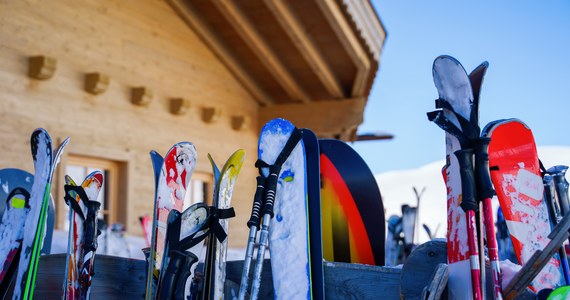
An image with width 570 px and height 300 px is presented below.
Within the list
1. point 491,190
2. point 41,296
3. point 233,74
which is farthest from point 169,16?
point 491,190

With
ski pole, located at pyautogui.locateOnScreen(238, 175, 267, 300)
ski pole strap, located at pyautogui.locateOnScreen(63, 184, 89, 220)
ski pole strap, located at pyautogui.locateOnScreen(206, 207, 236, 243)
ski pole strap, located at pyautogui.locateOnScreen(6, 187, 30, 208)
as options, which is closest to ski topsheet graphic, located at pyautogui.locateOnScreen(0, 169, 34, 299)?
ski pole strap, located at pyautogui.locateOnScreen(6, 187, 30, 208)

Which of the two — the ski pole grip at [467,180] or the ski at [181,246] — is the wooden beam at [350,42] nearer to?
the ski at [181,246]

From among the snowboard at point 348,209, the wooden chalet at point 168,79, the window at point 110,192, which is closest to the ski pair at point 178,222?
the snowboard at point 348,209

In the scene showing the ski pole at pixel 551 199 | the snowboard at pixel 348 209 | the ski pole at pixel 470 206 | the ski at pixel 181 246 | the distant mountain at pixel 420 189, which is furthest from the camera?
the distant mountain at pixel 420 189

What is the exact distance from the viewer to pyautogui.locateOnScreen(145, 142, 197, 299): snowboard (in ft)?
8.14

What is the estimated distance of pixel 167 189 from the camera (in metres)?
2.63

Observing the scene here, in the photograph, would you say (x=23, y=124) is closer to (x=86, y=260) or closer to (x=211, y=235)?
(x=86, y=260)

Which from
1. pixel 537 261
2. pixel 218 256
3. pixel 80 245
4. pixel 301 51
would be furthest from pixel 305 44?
pixel 537 261

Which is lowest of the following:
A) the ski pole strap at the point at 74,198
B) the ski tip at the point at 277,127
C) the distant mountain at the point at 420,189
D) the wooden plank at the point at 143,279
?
the wooden plank at the point at 143,279

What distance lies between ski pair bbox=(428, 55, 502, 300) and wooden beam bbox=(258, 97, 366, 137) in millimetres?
6109

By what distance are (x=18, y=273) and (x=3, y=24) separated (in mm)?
3875

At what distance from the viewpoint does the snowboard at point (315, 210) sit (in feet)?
7.63

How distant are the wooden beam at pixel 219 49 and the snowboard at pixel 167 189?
5.51 metres

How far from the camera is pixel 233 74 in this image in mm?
8820
